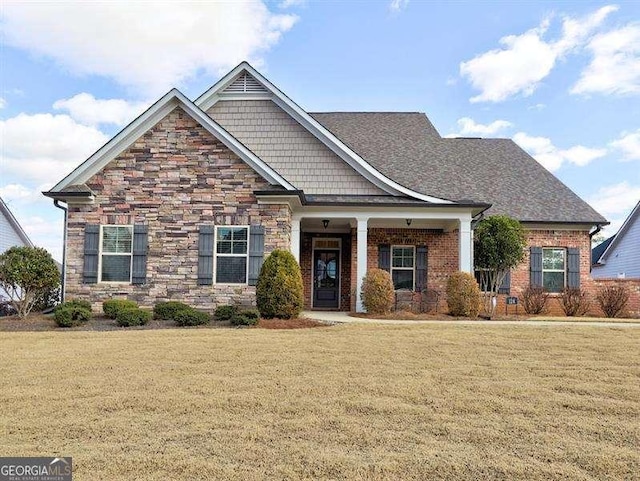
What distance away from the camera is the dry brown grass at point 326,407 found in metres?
3.67

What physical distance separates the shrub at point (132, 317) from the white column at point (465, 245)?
27.3 ft

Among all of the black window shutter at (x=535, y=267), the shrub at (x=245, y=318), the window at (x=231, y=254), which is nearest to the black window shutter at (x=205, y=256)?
the window at (x=231, y=254)

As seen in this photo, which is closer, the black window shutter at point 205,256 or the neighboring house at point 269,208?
the black window shutter at point 205,256

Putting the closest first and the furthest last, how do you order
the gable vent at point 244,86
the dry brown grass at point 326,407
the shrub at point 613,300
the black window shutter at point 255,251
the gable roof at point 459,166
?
1. the dry brown grass at point 326,407
2. the black window shutter at point 255,251
3. the shrub at point 613,300
4. the gable vent at point 244,86
5. the gable roof at point 459,166

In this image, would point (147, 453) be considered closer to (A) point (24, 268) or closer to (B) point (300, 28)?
(A) point (24, 268)

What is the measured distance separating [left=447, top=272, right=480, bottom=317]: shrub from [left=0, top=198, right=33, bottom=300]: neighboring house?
18.5 metres

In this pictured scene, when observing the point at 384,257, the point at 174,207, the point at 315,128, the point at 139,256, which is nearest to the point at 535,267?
the point at 384,257

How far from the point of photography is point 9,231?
22.0 meters

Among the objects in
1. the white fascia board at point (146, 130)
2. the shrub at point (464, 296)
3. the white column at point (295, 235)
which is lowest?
the shrub at point (464, 296)

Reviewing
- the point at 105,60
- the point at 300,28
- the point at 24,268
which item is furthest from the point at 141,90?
the point at 24,268

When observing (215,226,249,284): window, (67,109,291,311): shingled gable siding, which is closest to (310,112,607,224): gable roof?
(67,109,291,311): shingled gable siding

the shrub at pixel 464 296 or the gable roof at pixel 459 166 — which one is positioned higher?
the gable roof at pixel 459 166

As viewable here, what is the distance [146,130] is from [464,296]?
366 inches

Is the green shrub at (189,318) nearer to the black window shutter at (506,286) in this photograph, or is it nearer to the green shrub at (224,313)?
the green shrub at (224,313)
